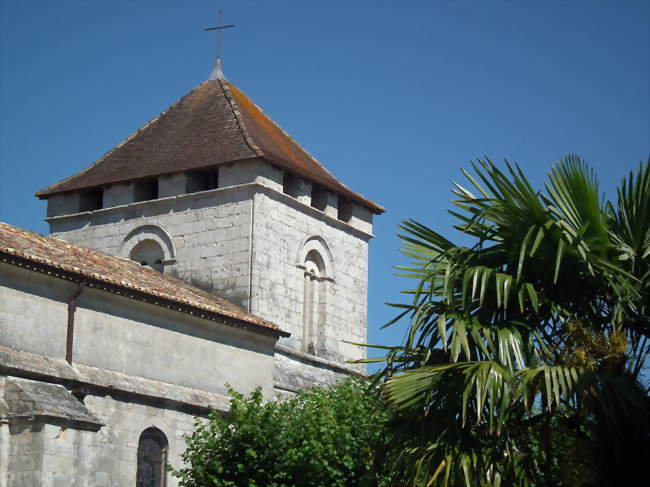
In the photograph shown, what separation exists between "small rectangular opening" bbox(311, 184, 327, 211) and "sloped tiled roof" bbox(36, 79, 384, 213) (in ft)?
1.00

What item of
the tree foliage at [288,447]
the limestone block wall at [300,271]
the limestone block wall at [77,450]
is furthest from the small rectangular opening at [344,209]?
the tree foliage at [288,447]

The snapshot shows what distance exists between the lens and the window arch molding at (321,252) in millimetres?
29875

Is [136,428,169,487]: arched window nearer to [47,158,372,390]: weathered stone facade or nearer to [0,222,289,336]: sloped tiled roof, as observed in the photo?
[0,222,289,336]: sloped tiled roof

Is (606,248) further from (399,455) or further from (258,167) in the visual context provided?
(258,167)

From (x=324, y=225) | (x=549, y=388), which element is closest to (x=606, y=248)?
(x=549, y=388)

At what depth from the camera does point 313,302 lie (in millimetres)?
29984

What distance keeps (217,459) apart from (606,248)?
8772 millimetres

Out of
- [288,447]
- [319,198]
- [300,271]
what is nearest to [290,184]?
[319,198]

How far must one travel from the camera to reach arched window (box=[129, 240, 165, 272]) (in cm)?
2939

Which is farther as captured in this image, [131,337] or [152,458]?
[131,337]

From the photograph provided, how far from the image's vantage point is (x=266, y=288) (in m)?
28.0

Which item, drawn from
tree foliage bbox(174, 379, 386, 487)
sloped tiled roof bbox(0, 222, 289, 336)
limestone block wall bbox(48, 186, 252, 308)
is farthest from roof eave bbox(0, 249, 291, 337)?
tree foliage bbox(174, 379, 386, 487)

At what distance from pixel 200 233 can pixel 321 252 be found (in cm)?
332

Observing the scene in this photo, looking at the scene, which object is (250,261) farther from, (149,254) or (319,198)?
(319,198)
